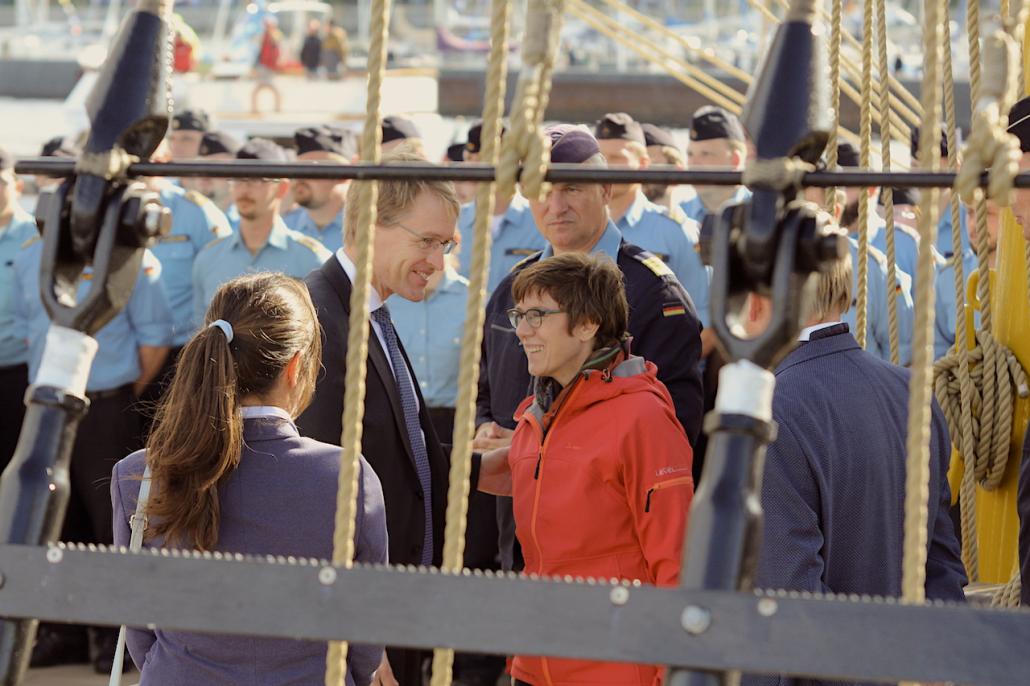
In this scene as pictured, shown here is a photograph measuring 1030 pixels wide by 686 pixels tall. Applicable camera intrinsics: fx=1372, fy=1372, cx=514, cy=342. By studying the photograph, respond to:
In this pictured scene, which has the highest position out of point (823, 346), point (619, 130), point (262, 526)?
point (619, 130)

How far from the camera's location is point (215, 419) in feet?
6.11

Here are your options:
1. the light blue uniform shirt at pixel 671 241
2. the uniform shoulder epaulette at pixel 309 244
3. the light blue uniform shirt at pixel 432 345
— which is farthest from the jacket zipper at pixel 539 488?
the uniform shoulder epaulette at pixel 309 244

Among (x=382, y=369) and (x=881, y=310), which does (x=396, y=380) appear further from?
(x=881, y=310)

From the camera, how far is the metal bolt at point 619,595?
1069 mm

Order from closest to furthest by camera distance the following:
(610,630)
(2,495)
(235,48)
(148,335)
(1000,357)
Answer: (610,630), (2,495), (1000,357), (148,335), (235,48)

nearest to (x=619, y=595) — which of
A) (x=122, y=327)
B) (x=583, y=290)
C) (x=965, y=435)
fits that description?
(x=583, y=290)

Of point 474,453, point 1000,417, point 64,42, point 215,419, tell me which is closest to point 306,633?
point 215,419

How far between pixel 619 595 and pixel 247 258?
13.2 ft

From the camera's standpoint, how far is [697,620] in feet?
3.46

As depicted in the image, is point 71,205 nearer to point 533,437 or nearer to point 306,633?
point 306,633

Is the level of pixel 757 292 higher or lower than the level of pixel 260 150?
lower

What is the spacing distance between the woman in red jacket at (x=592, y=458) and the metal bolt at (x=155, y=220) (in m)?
1.15

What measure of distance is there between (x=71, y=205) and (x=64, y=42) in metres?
28.7

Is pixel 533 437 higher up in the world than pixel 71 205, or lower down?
lower down
